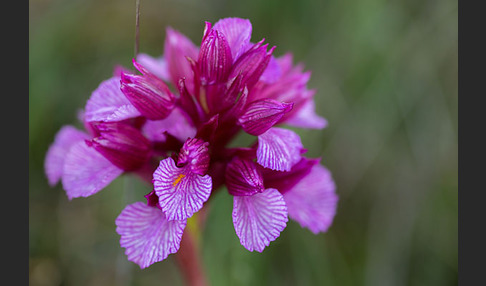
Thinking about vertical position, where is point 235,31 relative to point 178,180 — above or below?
above

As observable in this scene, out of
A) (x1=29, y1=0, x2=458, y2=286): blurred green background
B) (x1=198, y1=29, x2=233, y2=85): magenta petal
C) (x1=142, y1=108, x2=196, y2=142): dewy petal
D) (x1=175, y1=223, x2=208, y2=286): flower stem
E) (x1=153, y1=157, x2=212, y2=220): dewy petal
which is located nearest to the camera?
(x1=153, y1=157, x2=212, y2=220): dewy petal

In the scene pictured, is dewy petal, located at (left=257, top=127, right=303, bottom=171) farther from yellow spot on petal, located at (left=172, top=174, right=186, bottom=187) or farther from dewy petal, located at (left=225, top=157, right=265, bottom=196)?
yellow spot on petal, located at (left=172, top=174, right=186, bottom=187)

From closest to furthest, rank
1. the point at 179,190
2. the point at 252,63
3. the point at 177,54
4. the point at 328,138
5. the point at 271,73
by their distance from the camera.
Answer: the point at 179,190, the point at 252,63, the point at 271,73, the point at 177,54, the point at 328,138

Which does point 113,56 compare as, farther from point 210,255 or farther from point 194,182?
point 194,182

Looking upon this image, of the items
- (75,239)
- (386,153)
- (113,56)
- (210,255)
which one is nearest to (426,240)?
(386,153)

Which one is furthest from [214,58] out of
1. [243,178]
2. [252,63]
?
Answer: [243,178]

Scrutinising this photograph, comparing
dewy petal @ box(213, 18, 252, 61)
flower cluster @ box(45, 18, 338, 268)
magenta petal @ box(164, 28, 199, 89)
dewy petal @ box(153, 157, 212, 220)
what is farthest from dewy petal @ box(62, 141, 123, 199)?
dewy petal @ box(213, 18, 252, 61)

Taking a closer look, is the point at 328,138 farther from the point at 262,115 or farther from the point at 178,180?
the point at 178,180

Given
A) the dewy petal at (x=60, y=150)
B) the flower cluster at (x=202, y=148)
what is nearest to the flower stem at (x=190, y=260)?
the flower cluster at (x=202, y=148)
